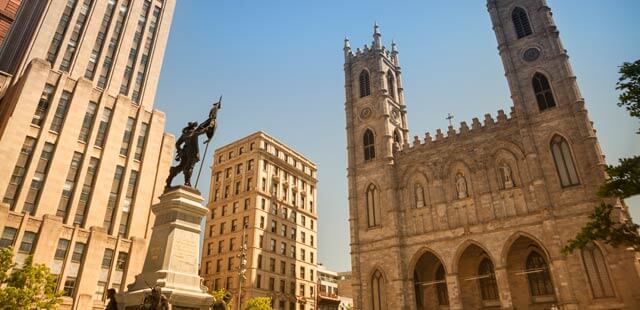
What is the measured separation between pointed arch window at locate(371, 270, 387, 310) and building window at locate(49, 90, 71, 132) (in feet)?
105

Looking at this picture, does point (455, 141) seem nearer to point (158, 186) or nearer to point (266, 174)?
point (266, 174)

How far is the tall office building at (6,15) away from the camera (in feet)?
122

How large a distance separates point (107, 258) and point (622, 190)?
35417 mm

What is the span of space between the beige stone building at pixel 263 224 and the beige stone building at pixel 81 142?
12512 millimetres

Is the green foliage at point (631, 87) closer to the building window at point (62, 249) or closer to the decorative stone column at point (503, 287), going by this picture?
the decorative stone column at point (503, 287)

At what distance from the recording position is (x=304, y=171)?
60.8m

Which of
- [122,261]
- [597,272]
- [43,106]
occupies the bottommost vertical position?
[597,272]

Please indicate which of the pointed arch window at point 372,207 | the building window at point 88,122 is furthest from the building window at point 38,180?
the pointed arch window at point 372,207

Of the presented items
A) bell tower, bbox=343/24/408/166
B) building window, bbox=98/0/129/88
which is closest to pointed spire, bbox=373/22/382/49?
bell tower, bbox=343/24/408/166

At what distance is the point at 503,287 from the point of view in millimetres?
31062

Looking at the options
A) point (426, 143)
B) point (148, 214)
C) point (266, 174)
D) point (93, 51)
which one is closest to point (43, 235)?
point (148, 214)

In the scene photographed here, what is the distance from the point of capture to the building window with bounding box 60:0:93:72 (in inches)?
1468

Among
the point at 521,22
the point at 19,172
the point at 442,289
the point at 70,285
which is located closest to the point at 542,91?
the point at 521,22

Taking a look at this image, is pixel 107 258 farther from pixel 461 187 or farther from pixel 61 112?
pixel 461 187
